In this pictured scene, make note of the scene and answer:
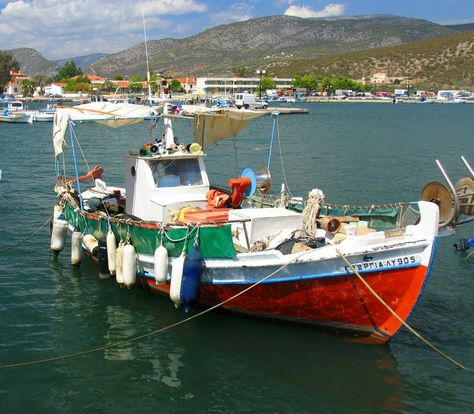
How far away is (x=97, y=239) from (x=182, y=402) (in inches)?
256

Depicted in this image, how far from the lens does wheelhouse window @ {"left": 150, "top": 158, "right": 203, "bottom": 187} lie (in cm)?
1545

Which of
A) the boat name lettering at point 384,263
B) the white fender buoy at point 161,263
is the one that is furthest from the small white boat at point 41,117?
the boat name lettering at point 384,263

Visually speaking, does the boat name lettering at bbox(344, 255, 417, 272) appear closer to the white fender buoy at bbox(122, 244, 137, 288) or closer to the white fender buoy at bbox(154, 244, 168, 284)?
the white fender buoy at bbox(154, 244, 168, 284)

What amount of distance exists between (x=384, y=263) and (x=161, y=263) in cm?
480

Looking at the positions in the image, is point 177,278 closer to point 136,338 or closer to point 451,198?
point 136,338

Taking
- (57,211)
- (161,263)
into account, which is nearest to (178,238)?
(161,263)

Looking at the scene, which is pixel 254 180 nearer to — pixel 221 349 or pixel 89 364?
pixel 221 349

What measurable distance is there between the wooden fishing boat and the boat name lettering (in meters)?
0.02

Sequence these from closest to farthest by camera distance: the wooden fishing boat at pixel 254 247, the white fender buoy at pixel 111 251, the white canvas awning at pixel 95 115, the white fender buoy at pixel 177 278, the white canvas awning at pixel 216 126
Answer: the wooden fishing boat at pixel 254 247 < the white fender buoy at pixel 177 278 < the white fender buoy at pixel 111 251 < the white canvas awning at pixel 95 115 < the white canvas awning at pixel 216 126

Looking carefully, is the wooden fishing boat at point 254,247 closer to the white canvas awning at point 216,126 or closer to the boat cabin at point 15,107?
the white canvas awning at point 216,126

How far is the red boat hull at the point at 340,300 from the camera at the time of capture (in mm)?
11242

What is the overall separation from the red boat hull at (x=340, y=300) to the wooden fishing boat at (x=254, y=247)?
21 millimetres

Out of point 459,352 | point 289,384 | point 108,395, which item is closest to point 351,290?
point 289,384

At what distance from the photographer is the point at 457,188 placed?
1386 cm
